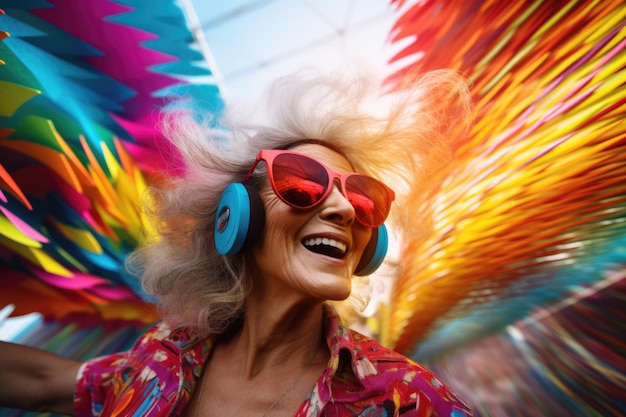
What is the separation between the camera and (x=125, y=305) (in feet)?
6.32

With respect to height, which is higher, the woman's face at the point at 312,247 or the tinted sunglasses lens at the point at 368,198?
the tinted sunglasses lens at the point at 368,198

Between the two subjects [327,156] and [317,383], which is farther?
[327,156]

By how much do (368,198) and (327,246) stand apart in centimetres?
18

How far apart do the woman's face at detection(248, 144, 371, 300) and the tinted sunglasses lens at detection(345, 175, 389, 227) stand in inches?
1.1

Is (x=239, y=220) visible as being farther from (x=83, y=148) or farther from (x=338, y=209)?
(x=83, y=148)

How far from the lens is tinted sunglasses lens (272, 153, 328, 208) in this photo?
3.72ft

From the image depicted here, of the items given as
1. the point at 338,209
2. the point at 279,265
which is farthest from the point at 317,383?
the point at 338,209

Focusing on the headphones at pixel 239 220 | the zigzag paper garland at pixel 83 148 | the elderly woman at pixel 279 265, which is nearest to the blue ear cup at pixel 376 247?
the elderly woman at pixel 279 265

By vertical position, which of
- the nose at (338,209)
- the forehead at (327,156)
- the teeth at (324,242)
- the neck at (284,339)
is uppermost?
the forehead at (327,156)

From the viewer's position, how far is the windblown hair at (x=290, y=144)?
1.38 m

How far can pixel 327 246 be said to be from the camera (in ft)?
3.87

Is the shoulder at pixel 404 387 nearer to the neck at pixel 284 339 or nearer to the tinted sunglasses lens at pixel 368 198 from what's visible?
the neck at pixel 284 339

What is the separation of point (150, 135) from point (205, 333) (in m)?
0.90

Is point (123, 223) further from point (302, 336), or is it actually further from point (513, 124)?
point (513, 124)
